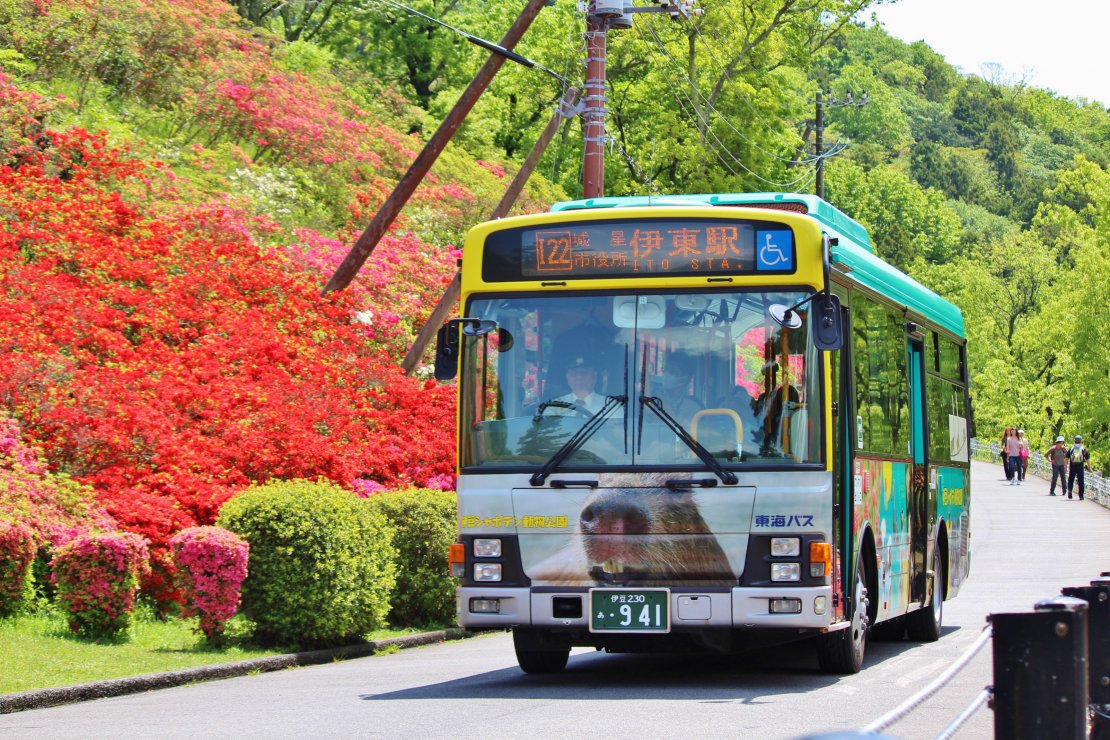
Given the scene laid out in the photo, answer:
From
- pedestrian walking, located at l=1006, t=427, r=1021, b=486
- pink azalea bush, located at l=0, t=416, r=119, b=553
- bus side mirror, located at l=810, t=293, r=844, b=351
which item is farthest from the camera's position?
pedestrian walking, located at l=1006, t=427, r=1021, b=486

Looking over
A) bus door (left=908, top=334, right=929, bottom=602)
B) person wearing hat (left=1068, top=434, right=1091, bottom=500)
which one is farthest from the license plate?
person wearing hat (left=1068, top=434, right=1091, bottom=500)

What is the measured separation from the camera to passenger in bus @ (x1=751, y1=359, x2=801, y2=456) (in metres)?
11.8

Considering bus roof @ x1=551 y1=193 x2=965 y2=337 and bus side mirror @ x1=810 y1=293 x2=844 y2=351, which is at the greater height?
bus roof @ x1=551 y1=193 x2=965 y2=337

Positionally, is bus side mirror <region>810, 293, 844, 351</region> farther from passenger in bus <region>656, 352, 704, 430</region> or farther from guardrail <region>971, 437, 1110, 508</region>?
guardrail <region>971, 437, 1110, 508</region>

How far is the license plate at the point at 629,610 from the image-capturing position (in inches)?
458

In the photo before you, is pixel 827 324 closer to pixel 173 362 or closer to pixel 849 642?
pixel 849 642

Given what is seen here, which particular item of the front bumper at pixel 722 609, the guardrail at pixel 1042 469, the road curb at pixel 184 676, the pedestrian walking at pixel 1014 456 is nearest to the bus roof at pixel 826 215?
the front bumper at pixel 722 609

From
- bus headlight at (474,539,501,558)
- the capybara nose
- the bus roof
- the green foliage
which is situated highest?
the green foliage

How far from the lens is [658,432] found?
39.0 feet

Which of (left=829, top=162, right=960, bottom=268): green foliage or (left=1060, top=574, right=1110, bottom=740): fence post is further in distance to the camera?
(left=829, top=162, right=960, bottom=268): green foliage

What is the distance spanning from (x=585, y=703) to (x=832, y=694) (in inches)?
70.6

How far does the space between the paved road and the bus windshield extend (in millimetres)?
1736

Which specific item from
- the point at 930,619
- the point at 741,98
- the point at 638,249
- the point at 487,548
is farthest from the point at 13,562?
the point at 741,98

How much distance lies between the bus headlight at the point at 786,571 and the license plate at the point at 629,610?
2.51ft
